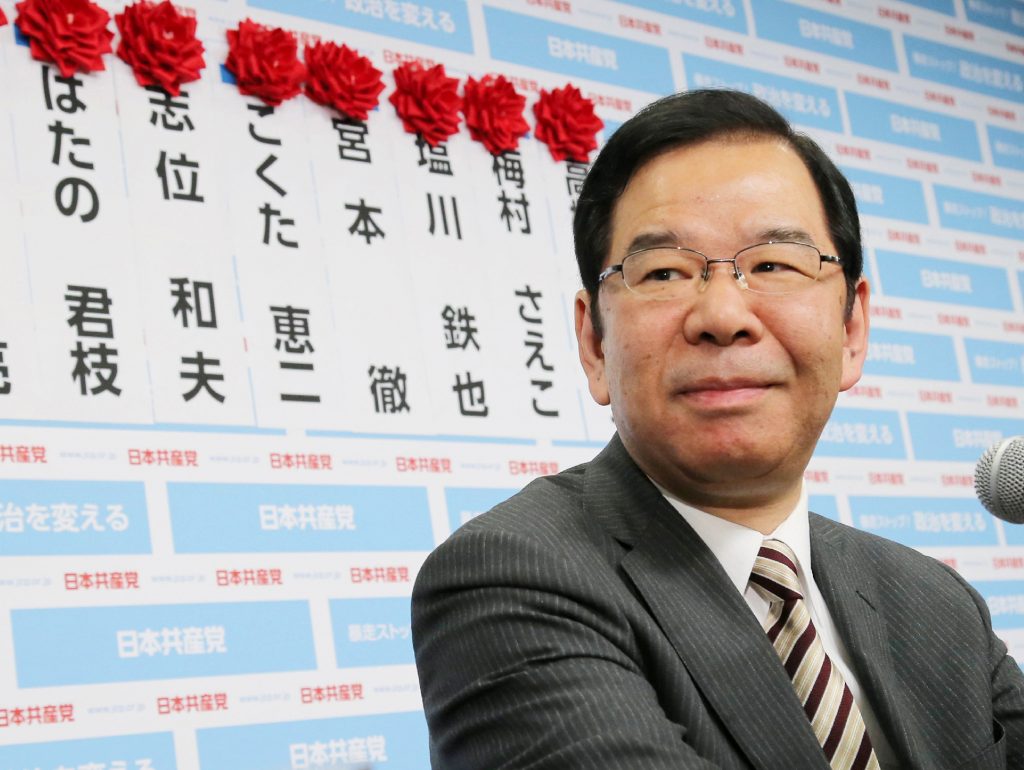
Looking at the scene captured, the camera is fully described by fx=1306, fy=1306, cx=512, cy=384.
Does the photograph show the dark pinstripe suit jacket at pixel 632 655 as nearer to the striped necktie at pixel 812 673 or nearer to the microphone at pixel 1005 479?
the striped necktie at pixel 812 673

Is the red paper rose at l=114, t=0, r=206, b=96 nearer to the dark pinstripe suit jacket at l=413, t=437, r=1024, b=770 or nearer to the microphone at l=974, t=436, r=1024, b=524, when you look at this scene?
the dark pinstripe suit jacket at l=413, t=437, r=1024, b=770

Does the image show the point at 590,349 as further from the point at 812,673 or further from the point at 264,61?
the point at 264,61

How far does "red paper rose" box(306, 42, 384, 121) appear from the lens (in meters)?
2.79

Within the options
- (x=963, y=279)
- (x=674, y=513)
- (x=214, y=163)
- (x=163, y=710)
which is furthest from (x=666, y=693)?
(x=963, y=279)

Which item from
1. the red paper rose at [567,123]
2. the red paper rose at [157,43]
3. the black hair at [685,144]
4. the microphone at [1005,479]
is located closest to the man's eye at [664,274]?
the black hair at [685,144]

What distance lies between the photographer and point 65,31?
246 centimetres

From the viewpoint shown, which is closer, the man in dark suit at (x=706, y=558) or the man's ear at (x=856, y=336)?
the man in dark suit at (x=706, y=558)

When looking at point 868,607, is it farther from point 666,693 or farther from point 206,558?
point 206,558

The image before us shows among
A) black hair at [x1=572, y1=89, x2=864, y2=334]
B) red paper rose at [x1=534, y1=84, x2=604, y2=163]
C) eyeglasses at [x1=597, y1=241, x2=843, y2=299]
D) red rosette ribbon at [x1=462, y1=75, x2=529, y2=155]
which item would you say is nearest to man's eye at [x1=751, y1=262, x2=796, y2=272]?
eyeglasses at [x1=597, y1=241, x2=843, y2=299]

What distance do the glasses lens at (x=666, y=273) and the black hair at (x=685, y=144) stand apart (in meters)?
0.10

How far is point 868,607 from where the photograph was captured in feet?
4.82

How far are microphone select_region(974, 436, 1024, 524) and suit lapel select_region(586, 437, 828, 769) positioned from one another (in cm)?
45

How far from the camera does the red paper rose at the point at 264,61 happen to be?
2.68m

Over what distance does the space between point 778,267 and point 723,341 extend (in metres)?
0.13
